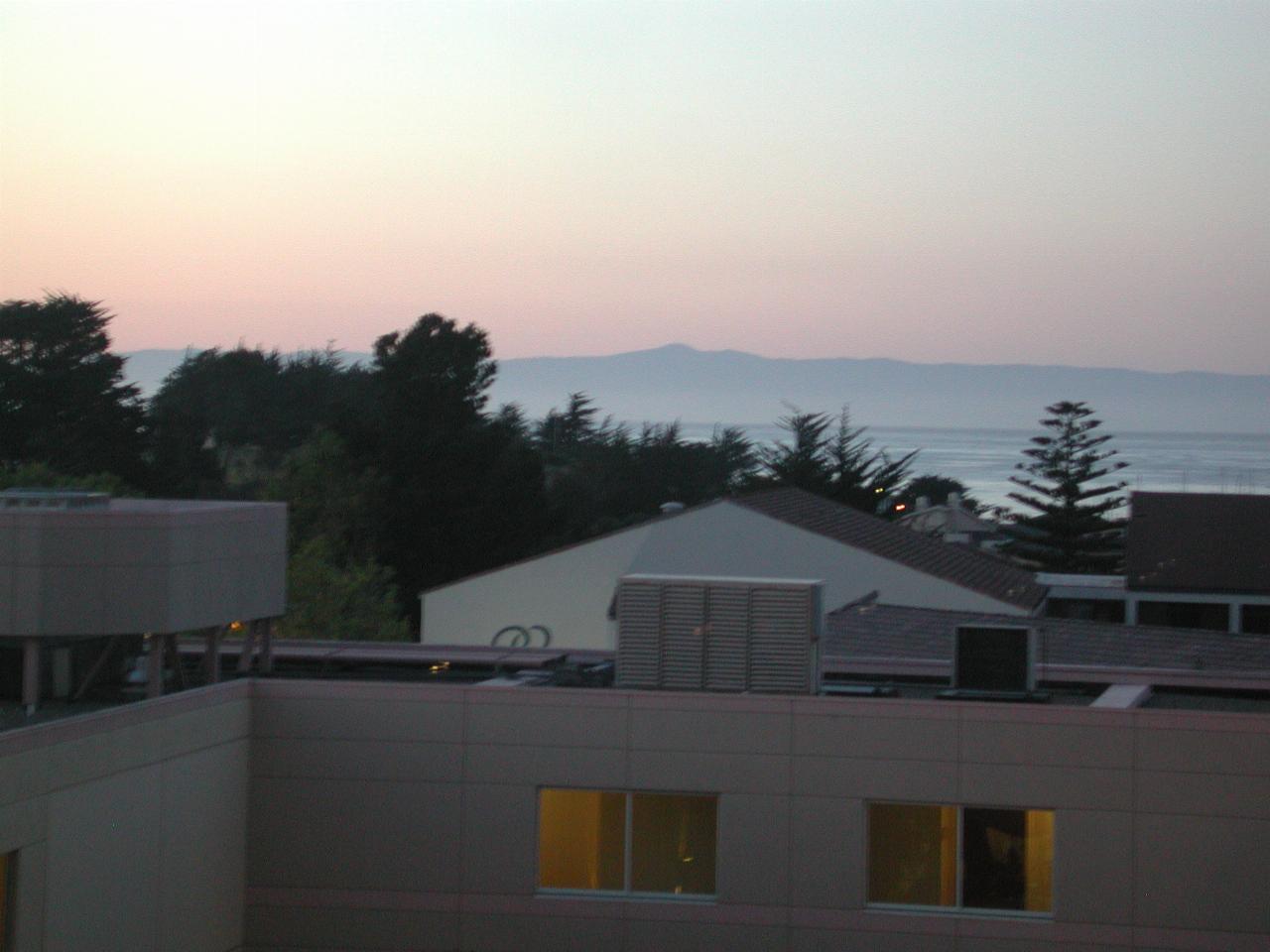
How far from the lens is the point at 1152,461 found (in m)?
81.2

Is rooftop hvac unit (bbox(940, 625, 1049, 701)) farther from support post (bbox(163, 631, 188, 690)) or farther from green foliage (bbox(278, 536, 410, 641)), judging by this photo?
green foliage (bbox(278, 536, 410, 641))

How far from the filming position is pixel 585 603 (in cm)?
2305

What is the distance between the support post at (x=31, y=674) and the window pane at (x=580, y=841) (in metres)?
3.47

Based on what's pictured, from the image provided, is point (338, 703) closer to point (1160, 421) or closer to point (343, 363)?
point (343, 363)

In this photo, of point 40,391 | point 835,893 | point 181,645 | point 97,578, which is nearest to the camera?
point 97,578


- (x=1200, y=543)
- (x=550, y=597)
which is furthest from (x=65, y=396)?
(x=1200, y=543)

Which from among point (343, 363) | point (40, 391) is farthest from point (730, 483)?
point (40, 391)

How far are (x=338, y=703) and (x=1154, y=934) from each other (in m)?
5.86

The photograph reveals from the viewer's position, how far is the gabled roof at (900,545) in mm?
21422

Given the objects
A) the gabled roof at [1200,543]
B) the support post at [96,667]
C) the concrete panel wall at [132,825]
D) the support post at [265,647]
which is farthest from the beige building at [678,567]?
the support post at [96,667]

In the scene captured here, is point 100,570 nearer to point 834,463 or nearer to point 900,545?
point 900,545

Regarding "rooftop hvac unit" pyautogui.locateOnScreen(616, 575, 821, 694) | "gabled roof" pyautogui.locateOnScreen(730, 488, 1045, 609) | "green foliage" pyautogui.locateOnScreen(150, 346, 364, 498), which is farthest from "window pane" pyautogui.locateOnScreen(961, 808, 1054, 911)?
"green foliage" pyautogui.locateOnScreen(150, 346, 364, 498)

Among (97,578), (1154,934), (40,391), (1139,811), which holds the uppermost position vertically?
(40,391)

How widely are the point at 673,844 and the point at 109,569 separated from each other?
14.1 feet
